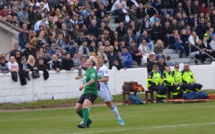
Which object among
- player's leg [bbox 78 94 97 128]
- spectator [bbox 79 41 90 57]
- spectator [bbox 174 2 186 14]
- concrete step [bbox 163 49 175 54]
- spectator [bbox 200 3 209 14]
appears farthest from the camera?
spectator [bbox 200 3 209 14]

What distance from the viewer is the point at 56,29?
32.4 meters

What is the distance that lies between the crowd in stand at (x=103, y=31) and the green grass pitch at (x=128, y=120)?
173 inches

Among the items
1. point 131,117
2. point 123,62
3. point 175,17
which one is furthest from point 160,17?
point 131,117

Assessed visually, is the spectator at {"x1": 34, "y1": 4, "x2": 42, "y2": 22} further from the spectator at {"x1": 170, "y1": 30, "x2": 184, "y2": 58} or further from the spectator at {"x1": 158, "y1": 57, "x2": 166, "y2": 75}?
the spectator at {"x1": 170, "y1": 30, "x2": 184, "y2": 58}

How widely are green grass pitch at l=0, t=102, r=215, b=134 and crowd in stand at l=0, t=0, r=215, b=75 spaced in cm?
439

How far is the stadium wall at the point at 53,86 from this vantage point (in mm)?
28578

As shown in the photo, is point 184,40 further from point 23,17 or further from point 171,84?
point 23,17

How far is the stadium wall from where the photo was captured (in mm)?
28578

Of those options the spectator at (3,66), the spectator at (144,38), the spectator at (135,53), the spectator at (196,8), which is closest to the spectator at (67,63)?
the spectator at (3,66)

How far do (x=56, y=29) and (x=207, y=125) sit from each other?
15.3 m

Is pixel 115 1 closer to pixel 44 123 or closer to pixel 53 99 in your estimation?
pixel 53 99

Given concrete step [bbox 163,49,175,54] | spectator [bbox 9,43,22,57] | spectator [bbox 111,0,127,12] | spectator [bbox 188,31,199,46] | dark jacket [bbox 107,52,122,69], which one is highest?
spectator [bbox 111,0,127,12]

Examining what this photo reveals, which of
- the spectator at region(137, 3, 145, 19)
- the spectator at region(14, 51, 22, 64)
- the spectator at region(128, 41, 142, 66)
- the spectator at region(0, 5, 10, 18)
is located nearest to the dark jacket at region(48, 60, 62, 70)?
the spectator at region(14, 51, 22, 64)

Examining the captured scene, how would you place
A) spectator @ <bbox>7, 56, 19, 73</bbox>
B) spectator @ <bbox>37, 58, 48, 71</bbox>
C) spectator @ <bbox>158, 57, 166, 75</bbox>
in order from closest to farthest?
spectator @ <bbox>7, 56, 19, 73</bbox> < spectator @ <bbox>37, 58, 48, 71</bbox> < spectator @ <bbox>158, 57, 166, 75</bbox>
